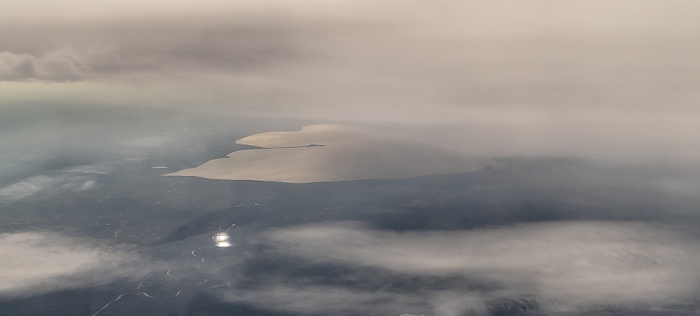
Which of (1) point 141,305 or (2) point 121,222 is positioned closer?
(1) point 141,305

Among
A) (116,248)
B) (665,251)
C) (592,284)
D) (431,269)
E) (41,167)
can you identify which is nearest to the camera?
(592,284)

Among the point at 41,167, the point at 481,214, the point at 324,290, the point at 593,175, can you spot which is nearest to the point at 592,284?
the point at 324,290

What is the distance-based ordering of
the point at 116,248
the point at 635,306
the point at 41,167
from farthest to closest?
the point at 41,167, the point at 116,248, the point at 635,306

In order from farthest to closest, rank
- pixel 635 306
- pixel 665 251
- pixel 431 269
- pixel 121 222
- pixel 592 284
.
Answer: pixel 121 222 → pixel 665 251 → pixel 431 269 → pixel 592 284 → pixel 635 306

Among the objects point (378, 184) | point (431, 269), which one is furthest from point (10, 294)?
point (378, 184)

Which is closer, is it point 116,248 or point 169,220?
point 116,248

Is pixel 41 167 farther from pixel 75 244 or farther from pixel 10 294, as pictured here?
pixel 10 294

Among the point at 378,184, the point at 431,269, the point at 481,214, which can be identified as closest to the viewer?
the point at 431,269

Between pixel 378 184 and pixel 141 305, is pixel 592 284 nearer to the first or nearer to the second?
pixel 141 305
